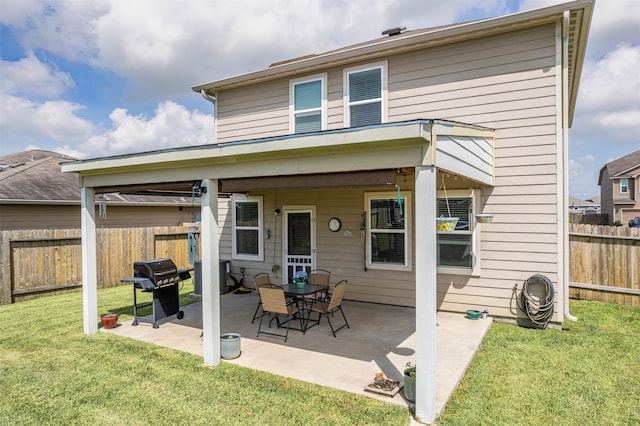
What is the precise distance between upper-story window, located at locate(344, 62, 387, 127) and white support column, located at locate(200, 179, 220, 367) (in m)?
3.82

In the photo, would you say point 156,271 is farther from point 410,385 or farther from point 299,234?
point 410,385

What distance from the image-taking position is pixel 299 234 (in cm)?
871

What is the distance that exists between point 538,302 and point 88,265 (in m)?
7.61

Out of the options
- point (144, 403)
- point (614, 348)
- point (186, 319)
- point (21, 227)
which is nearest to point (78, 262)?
point (21, 227)

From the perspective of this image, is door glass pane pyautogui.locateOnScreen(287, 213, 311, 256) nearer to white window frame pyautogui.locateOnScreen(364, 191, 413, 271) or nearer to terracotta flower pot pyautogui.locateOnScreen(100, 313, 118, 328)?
white window frame pyautogui.locateOnScreen(364, 191, 413, 271)

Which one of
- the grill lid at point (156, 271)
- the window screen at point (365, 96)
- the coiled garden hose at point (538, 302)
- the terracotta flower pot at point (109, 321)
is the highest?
the window screen at point (365, 96)

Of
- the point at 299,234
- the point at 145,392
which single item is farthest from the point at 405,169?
the point at 299,234

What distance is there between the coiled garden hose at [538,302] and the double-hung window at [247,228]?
19.2 feet

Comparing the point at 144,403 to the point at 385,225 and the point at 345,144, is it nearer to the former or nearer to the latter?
the point at 345,144

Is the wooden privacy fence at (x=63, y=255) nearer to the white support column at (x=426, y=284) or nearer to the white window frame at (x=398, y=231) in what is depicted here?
the white window frame at (x=398, y=231)

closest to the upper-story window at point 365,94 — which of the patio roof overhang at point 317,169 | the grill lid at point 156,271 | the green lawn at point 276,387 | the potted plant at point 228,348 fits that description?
the patio roof overhang at point 317,169

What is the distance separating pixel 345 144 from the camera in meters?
3.83

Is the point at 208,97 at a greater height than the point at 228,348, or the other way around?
the point at 208,97

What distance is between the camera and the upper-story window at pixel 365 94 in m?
7.38
